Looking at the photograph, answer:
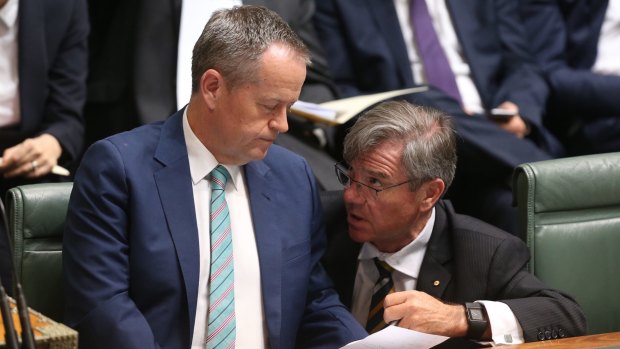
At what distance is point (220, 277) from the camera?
94.0 inches

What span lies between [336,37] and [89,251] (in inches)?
73.2

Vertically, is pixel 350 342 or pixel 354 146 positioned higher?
pixel 354 146

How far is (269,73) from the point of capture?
2365 millimetres

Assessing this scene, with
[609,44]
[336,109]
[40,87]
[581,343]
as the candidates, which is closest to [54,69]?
[40,87]

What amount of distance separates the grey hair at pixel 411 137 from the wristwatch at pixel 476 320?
354 mm

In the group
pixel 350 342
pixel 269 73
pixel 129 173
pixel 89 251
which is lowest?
pixel 350 342

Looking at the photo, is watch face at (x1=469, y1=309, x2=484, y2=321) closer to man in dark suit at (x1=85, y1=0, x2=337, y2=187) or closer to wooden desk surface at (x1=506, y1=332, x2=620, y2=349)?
wooden desk surface at (x1=506, y1=332, x2=620, y2=349)

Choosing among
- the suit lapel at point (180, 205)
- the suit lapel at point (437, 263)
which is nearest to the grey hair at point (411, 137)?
the suit lapel at point (437, 263)

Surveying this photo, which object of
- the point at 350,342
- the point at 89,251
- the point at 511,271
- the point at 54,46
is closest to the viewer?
the point at 89,251

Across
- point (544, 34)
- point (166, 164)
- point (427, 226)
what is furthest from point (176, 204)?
point (544, 34)

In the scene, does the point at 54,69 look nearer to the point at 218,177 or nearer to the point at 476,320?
the point at 218,177

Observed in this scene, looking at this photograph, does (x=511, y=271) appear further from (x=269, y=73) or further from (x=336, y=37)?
(x=336, y=37)

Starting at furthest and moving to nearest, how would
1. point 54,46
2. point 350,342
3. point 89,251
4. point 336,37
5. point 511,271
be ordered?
1. point 336,37
2. point 54,46
3. point 511,271
4. point 350,342
5. point 89,251

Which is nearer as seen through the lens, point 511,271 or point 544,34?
point 511,271
